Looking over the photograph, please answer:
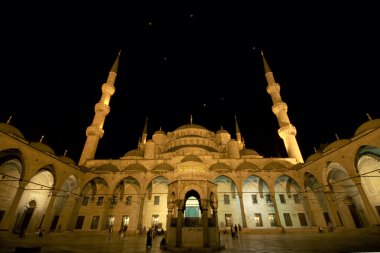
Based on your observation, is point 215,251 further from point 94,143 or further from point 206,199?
point 94,143

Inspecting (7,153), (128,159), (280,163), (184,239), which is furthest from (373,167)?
(7,153)

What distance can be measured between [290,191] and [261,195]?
3604 mm

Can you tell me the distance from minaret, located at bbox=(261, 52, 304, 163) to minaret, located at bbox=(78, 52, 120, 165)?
26.3 meters

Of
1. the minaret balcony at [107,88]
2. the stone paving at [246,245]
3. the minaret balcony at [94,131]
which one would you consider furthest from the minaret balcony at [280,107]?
the minaret balcony at [94,131]

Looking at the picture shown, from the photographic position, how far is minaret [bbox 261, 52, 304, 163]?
2611 cm

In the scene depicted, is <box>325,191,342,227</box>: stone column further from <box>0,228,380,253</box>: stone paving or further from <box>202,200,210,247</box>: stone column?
<box>202,200,210,247</box>: stone column

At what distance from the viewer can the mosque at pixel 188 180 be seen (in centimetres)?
1579

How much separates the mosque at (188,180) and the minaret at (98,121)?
0.48 feet

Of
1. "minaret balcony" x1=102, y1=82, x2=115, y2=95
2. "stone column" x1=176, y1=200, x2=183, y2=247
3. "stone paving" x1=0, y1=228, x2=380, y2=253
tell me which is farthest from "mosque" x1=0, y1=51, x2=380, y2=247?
"stone paving" x1=0, y1=228, x2=380, y2=253

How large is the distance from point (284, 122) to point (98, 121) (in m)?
27.5

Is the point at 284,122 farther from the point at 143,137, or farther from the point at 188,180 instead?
the point at 143,137

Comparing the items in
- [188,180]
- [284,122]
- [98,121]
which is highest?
[98,121]

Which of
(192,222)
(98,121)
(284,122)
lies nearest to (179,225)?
(192,222)

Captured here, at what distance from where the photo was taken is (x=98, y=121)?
2817 centimetres
